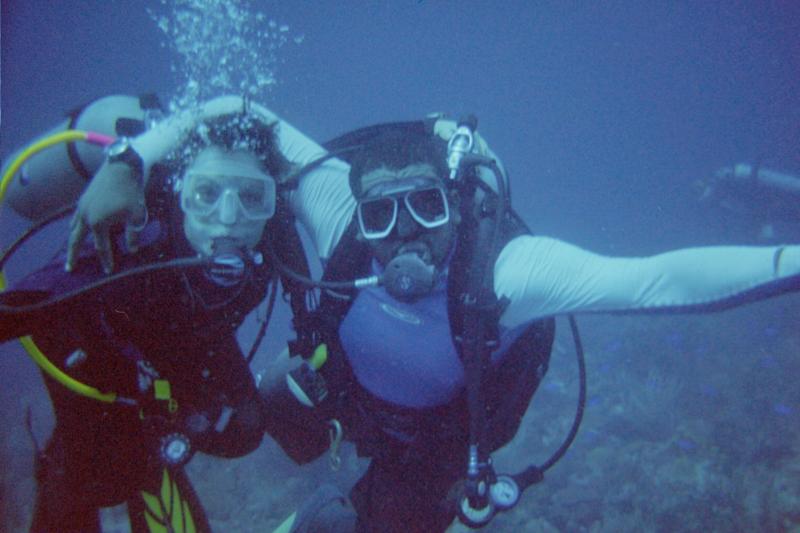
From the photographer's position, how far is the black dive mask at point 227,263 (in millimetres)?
3059

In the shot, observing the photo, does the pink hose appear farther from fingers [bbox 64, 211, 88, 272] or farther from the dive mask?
the dive mask

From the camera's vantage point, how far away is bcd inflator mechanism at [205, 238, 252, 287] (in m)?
3.06

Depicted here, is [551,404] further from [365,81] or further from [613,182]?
[365,81]

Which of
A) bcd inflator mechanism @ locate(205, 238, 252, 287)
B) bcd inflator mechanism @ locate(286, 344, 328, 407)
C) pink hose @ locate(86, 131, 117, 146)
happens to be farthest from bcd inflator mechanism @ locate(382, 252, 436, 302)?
pink hose @ locate(86, 131, 117, 146)

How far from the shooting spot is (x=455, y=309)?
9.88 ft

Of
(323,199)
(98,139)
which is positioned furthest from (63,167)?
(323,199)

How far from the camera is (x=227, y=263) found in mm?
3051

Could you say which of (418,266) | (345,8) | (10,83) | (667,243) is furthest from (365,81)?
(418,266)

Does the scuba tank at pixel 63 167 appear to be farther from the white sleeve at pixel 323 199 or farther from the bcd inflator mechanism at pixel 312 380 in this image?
the bcd inflator mechanism at pixel 312 380

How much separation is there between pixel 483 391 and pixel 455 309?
2.16ft

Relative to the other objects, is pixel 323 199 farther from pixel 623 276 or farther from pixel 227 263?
pixel 623 276

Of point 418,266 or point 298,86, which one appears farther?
point 298,86

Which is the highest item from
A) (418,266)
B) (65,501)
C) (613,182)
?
(418,266)

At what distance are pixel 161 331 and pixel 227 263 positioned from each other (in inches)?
27.6
